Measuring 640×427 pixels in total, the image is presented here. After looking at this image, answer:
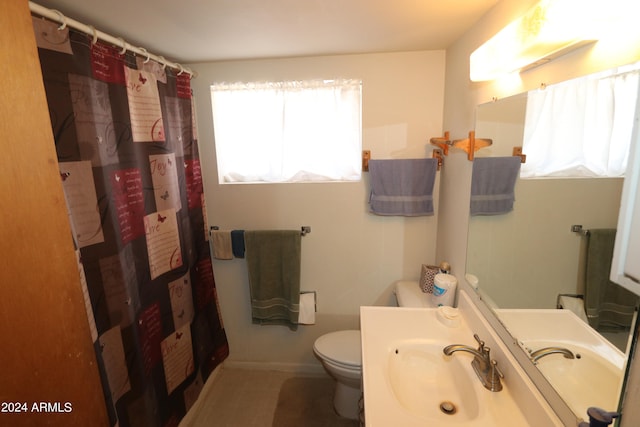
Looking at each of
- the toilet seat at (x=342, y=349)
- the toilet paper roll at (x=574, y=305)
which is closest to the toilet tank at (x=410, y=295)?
the toilet seat at (x=342, y=349)

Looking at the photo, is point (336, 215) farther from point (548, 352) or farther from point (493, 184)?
point (548, 352)

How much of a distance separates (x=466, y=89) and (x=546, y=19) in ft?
2.43

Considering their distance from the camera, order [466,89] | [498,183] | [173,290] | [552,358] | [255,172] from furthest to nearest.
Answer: [255,172] < [173,290] < [466,89] < [498,183] < [552,358]

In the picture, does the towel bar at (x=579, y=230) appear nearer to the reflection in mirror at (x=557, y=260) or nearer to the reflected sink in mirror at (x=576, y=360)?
the reflection in mirror at (x=557, y=260)

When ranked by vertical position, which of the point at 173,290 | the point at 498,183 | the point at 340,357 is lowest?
the point at 340,357

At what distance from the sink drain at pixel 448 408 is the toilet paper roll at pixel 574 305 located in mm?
516

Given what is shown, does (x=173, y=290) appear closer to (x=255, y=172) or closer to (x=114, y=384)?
(x=114, y=384)

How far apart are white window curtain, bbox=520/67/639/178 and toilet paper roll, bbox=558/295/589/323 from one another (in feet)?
1.08

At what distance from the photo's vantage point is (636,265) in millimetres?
604

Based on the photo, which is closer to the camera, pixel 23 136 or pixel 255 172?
pixel 23 136

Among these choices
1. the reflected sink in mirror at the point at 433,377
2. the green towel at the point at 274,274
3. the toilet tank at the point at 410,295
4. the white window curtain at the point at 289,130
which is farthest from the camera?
the green towel at the point at 274,274

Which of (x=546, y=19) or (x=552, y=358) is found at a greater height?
(x=546, y=19)

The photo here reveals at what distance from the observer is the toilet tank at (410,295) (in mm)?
1756

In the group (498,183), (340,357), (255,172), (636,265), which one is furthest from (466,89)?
(340,357)
